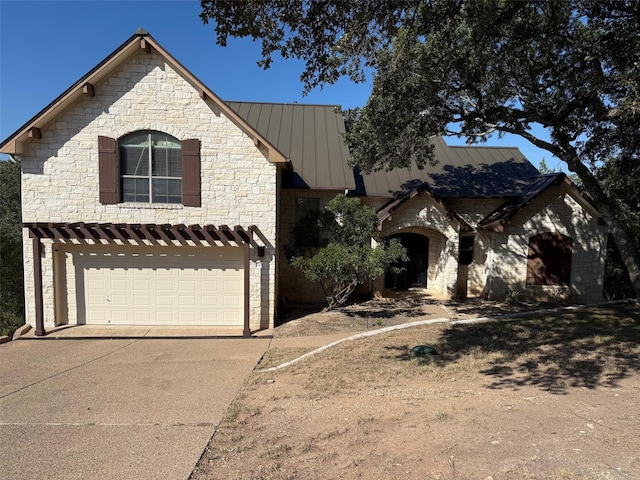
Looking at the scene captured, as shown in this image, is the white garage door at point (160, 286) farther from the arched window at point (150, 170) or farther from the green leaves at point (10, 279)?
the green leaves at point (10, 279)

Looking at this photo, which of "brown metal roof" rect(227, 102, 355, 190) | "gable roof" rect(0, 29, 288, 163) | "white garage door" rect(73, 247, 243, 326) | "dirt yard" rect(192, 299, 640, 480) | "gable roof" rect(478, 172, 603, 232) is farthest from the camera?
"brown metal roof" rect(227, 102, 355, 190)

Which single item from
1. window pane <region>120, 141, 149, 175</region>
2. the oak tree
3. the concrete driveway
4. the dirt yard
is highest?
the oak tree

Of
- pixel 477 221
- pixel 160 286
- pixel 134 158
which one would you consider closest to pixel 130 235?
pixel 160 286

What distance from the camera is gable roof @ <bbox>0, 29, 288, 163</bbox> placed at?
32.4 ft

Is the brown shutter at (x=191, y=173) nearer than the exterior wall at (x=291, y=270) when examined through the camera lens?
Yes

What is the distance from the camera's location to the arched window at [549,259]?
14125mm

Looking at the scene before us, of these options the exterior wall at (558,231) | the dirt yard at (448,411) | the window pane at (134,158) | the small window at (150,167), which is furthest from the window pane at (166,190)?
the exterior wall at (558,231)

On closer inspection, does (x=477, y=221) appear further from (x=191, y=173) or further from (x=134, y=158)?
(x=134, y=158)

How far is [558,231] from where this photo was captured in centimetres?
1404

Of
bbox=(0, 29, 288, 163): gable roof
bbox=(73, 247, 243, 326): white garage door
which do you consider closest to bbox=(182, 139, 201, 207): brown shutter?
bbox=(0, 29, 288, 163): gable roof

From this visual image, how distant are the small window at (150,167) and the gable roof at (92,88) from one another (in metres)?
1.58

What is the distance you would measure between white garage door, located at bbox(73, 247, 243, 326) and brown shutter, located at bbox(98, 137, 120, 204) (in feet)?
5.09

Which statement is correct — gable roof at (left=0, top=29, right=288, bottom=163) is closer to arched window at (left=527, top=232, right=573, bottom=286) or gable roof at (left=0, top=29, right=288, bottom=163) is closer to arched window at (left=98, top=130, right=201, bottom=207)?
arched window at (left=98, top=130, right=201, bottom=207)

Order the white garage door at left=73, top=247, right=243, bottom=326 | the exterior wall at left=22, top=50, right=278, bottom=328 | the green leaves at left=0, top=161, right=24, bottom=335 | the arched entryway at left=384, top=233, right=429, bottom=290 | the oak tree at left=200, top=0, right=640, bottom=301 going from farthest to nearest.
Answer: the arched entryway at left=384, top=233, right=429, bottom=290
the green leaves at left=0, top=161, right=24, bottom=335
the white garage door at left=73, top=247, right=243, bottom=326
the exterior wall at left=22, top=50, right=278, bottom=328
the oak tree at left=200, top=0, right=640, bottom=301
